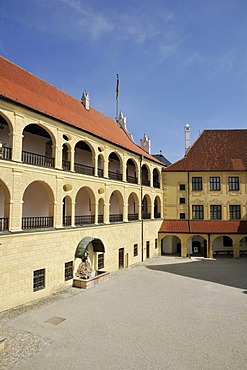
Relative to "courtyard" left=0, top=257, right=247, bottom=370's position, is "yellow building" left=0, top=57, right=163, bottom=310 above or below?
Answer: above

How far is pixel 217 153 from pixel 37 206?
69.7ft

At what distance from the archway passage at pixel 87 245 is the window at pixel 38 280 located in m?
2.68

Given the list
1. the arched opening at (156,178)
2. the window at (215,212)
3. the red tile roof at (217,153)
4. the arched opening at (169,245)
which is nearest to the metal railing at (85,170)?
the arched opening at (156,178)

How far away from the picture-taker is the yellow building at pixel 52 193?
13.9 m

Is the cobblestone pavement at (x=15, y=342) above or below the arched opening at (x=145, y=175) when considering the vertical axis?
below

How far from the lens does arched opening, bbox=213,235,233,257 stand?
3006cm

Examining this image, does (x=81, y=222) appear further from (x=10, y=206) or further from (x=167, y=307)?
(x=167, y=307)

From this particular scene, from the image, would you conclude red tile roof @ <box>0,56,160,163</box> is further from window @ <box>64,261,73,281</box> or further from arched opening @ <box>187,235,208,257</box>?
arched opening @ <box>187,235,208,257</box>

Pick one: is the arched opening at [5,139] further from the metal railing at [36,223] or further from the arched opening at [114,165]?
the arched opening at [114,165]

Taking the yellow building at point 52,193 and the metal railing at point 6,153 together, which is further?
the metal railing at point 6,153

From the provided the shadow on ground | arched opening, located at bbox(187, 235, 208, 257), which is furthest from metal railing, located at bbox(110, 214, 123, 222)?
arched opening, located at bbox(187, 235, 208, 257)

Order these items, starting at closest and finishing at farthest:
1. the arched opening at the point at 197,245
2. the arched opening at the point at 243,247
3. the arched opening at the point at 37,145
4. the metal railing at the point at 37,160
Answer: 1. the metal railing at the point at 37,160
2. the arched opening at the point at 37,145
3. the arched opening at the point at 243,247
4. the arched opening at the point at 197,245

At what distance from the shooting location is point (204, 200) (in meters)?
30.1

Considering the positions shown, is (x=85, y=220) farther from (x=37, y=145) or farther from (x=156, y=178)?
(x=156, y=178)
